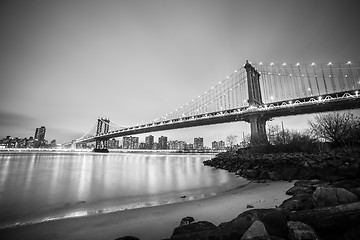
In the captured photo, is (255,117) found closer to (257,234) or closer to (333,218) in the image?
(333,218)

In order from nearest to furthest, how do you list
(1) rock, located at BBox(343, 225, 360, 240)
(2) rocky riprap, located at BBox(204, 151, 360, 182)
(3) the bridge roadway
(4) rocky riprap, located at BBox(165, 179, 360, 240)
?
(1) rock, located at BBox(343, 225, 360, 240)
(4) rocky riprap, located at BBox(165, 179, 360, 240)
(2) rocky riprap, located at BBox(204, 151, 360, 182)
(3) the bridge roadway

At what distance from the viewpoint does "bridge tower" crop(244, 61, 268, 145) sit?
32.4m

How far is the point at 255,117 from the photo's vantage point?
3481cm

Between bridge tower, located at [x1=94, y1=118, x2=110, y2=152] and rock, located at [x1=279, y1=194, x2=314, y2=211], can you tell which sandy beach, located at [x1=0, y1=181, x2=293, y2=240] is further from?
bridge tower, located at [x1=94, y1=118, x2=110, y2=152]

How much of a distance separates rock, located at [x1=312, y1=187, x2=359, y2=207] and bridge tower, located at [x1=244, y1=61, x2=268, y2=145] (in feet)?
89.3

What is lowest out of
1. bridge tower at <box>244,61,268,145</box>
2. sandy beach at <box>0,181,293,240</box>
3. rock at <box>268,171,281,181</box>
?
sandy beach at <box>0,181,293,240</box>

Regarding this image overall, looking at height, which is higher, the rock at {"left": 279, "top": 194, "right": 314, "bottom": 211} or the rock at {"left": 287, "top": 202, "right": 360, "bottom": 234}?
the rock at {"left": 287, "top": 202, "right": 360, "bottom": 234}

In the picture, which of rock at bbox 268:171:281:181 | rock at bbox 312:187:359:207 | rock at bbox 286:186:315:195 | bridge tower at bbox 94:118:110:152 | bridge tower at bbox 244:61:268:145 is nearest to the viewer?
rock at bbox 312:187:359:207

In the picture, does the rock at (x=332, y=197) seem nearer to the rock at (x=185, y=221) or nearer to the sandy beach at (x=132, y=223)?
the sandy beach at (x=132, y=223)

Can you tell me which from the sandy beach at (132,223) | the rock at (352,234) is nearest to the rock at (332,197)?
the rock at (352,234)

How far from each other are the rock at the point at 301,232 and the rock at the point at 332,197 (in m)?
1.14

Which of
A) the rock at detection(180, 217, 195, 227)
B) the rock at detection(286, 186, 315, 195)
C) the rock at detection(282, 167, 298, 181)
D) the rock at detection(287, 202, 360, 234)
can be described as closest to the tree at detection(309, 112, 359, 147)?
the rock at detection(282, 167, 298, 181)

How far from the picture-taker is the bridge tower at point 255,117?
3241 cm

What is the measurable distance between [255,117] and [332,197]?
33.9 metres
